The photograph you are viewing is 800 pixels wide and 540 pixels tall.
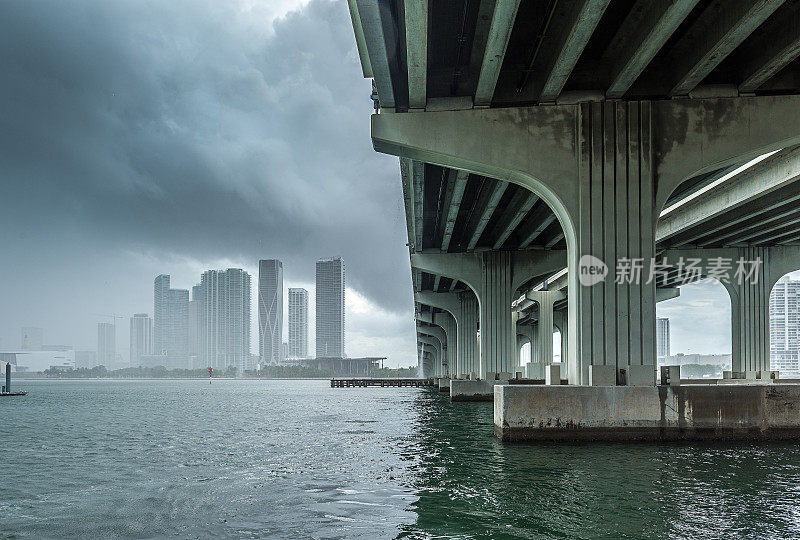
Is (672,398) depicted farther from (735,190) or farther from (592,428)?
(735,190)

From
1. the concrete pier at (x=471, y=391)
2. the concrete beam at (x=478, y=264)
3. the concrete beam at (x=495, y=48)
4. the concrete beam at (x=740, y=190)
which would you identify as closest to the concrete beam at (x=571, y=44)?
the concrete beam at (x=495, y=48)

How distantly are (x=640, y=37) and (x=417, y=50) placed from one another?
5819 millimetres

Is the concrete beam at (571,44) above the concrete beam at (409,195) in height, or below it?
above

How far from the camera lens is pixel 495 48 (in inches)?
739

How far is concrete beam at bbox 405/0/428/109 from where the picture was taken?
53.6 ft

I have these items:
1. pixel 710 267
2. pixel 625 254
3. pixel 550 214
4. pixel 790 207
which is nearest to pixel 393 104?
pixel 625 254

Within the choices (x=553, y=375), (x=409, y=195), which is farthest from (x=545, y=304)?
(x=553, y=375)

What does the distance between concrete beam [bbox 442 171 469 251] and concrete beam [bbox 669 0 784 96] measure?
10.2 m

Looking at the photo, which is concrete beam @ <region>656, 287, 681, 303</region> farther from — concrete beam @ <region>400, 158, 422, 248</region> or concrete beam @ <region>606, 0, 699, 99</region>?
concrete beam @ <region>606, 0, 699, 99</region>

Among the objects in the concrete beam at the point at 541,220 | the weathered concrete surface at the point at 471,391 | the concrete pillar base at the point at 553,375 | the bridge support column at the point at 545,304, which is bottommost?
the weathered concrete surface at the point at 471,391

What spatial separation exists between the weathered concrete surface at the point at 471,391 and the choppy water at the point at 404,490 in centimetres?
2353

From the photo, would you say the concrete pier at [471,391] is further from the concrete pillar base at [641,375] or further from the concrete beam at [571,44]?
the concrete beam at [571,44]

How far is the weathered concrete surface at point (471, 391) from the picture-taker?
4912 cm

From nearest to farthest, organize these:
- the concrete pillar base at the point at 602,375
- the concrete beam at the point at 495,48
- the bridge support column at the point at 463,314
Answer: the concrete beam at the point at 495,48, the concrete pillar base at the point at 602,375, the bridge support column at the point at 463,314
